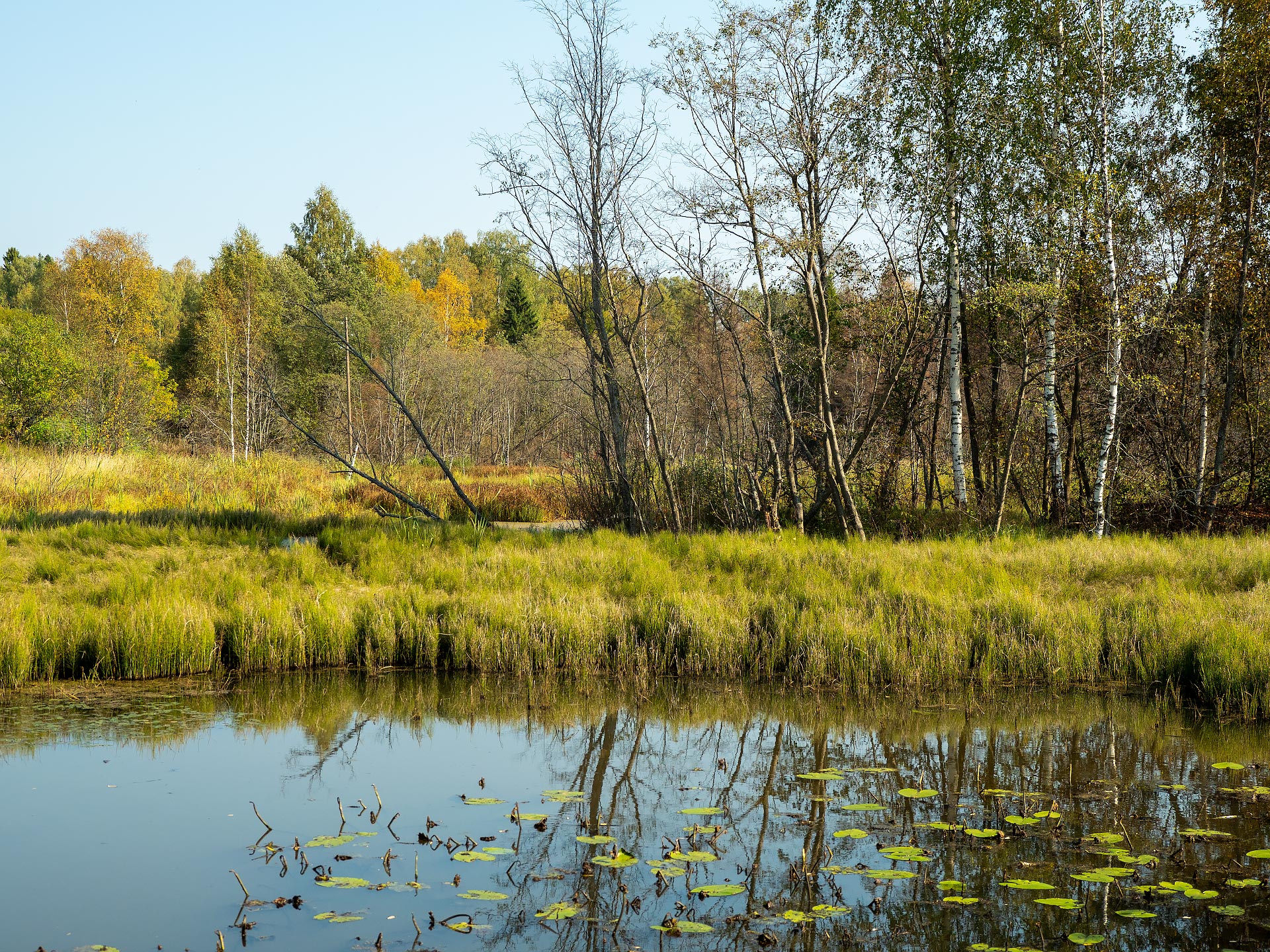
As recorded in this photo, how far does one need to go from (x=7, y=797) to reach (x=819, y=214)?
35.5 feet

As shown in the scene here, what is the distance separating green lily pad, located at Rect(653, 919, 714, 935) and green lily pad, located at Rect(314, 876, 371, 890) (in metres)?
1.31

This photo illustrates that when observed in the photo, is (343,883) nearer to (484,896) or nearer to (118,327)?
(484,896)

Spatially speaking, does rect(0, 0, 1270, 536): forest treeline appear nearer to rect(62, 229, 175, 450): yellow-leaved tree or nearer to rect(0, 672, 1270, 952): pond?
rect(0, 672, 1270, 952): pond

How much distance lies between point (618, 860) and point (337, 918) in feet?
4.00

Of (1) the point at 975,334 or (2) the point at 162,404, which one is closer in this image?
(1) the point at 975,334

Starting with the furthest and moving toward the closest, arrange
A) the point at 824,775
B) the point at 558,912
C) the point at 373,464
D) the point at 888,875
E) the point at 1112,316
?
the point at 373,464, the point at 1112,316, the point at 824,775, the point at 888,875, the point at 558,912

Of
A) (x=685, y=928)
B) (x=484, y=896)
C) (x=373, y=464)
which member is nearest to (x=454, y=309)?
(x=373, y=464)

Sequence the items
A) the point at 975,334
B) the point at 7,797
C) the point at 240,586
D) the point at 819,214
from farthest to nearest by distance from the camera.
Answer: the point at 975,334
the point at 819,214
the point at 240,586
the point at 7,797

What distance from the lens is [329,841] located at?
456 cm

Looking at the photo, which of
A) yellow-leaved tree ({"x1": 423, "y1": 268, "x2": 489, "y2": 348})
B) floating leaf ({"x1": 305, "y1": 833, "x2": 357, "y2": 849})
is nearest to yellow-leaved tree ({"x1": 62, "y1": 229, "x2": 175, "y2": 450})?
yellow-leaved tree ({"x1": 423, "y1": 268, "x2": 489, "y2": 348})

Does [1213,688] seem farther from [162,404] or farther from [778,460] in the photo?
[162,404]

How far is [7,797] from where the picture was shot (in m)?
5.09

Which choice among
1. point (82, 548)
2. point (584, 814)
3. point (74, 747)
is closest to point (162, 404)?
point (82, 548)

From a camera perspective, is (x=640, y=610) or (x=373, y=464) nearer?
(x=640, y=610)
